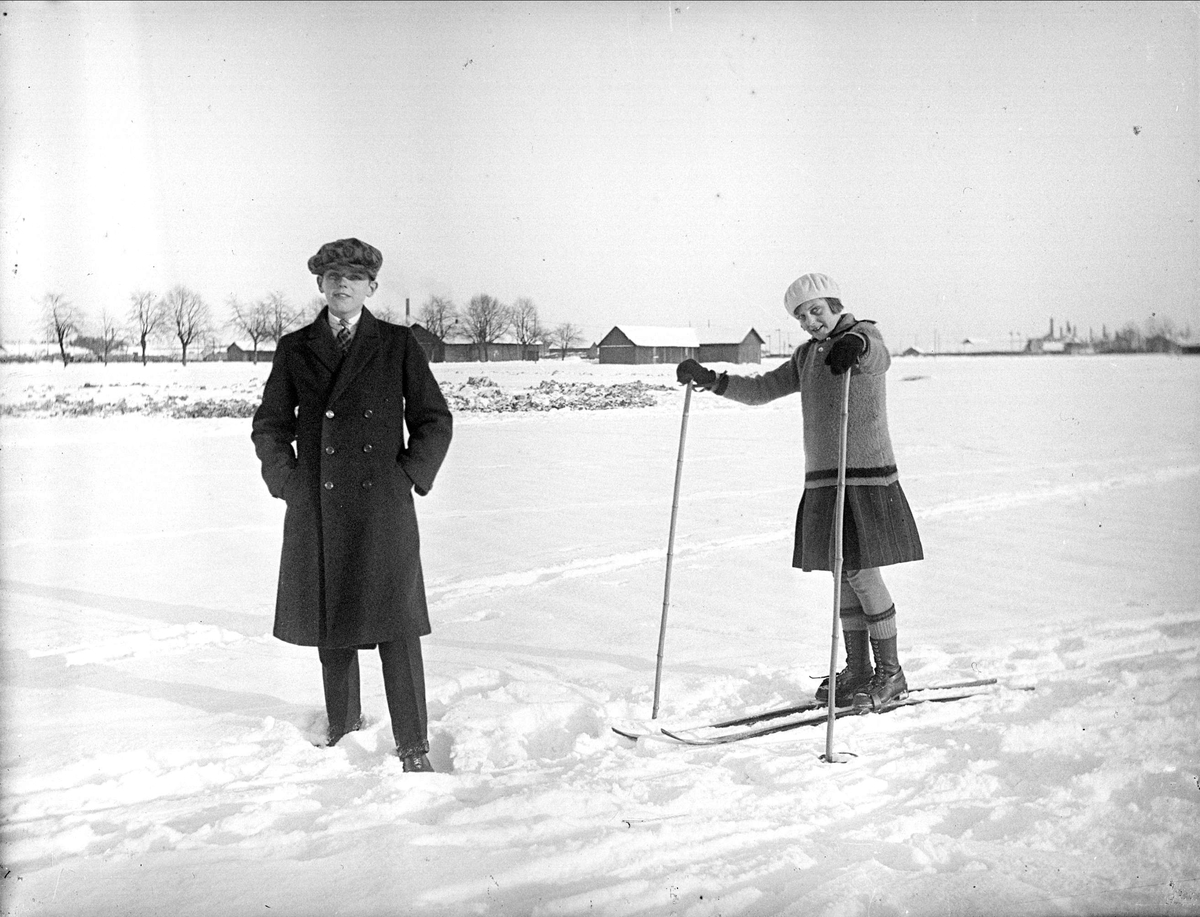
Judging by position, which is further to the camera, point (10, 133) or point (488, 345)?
point (488, 345)

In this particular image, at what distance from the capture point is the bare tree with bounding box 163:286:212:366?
3207 mm

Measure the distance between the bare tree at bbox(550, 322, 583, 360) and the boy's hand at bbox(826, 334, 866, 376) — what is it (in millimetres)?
1329

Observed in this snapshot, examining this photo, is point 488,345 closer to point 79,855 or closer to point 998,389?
point 79,855

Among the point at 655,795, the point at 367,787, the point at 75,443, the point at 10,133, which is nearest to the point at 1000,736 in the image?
the point at 655,795

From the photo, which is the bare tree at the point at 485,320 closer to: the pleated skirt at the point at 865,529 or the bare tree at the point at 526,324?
the bare tree at the point at 526,324

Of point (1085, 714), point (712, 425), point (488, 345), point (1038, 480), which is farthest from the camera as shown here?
point (712, 425)

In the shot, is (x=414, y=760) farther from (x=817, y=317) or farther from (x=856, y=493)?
(x=817, y=317)

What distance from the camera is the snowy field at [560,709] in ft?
6.56

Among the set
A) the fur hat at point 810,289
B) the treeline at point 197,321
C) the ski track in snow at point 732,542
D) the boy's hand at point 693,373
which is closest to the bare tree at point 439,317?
the treeline at point 197,321

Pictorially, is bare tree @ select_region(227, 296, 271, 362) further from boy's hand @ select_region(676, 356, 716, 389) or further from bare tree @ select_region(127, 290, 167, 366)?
boy's hand @ select_region(676, 356, 716, 389)

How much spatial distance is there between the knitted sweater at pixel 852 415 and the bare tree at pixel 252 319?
6.46 feet

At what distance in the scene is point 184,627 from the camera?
4.12 m

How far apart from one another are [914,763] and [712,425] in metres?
10.3

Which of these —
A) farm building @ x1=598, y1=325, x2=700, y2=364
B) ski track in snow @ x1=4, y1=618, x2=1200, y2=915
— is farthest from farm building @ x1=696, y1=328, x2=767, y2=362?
ski track in snow @ x1=4, y1=618, x2=1200, y2=915
